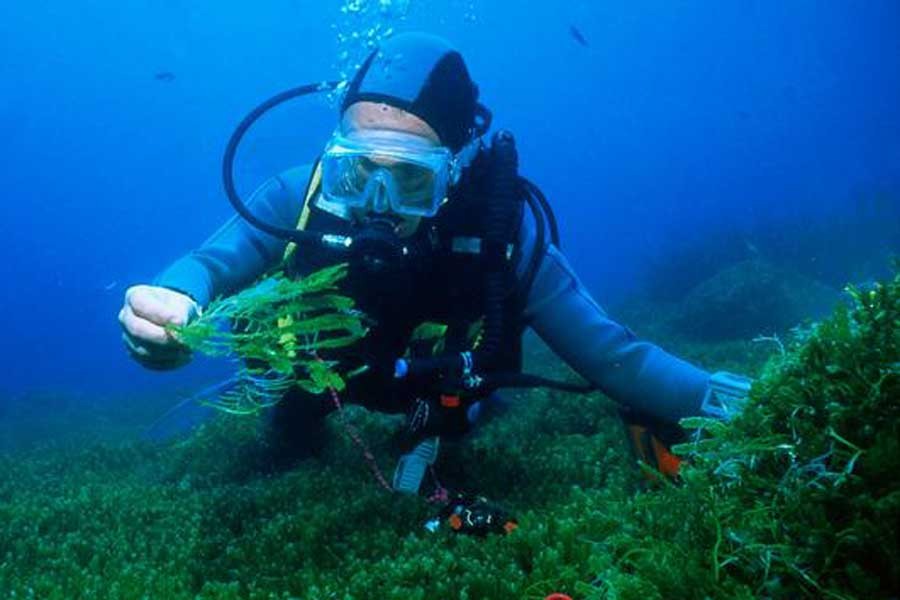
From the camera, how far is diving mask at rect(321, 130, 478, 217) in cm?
533

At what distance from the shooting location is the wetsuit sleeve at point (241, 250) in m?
4.71

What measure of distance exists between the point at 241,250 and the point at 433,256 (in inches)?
68.3

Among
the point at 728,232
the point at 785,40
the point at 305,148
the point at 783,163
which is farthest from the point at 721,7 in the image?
the point at 728,232

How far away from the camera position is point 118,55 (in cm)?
11344

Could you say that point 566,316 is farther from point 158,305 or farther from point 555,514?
point 158,305

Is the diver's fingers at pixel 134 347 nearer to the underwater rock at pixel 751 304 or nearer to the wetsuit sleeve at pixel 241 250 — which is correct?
the wetsuit sleeve at pixel 241 250

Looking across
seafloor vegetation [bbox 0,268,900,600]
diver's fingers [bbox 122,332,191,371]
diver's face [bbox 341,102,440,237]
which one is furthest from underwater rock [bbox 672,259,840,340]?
diver's fingers [bbox 122,332,191,371]

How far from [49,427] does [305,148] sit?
6662 cm

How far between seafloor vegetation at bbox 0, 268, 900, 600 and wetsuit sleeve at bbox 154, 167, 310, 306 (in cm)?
201

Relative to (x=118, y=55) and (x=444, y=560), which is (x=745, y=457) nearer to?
(x=444, y=560)

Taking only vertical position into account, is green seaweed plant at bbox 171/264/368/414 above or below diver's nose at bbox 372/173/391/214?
below

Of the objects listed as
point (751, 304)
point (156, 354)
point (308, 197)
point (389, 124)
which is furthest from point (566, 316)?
point (751, 304)

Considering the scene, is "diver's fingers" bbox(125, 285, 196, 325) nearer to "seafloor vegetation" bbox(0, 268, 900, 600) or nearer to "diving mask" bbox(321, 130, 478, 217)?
"seafloor vegetation" bbox(0, 268, 900, 600)

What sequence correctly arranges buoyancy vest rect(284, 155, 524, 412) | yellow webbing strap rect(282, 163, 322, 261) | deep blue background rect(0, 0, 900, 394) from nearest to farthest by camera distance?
buoyancy vest rect(284, 155, 524, 412) → yellow webbing strap rect(282, 163, 322, 261) → deep blue background rect(0, 0, 900, 394)
